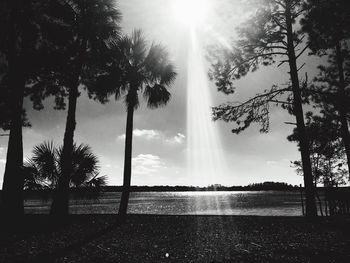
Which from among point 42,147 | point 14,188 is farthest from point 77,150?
point 14,188

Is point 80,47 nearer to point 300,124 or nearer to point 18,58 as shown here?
point 18,58

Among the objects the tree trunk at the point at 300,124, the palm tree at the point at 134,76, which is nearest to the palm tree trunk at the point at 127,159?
the palm tree at the point at 134,76

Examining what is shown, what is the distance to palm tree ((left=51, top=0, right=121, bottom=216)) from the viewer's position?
14.7 metres

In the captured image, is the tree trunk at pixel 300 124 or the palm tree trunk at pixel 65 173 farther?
the tree trunk at pixel 300 124

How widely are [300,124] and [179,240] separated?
8.68m

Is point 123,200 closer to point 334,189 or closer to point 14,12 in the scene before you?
point 14,12

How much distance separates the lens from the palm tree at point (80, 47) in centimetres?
1470

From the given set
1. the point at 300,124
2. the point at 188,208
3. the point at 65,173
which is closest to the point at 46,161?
the point at 65,173

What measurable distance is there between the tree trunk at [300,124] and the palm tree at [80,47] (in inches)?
356

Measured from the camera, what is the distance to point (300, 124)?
50.5 feet

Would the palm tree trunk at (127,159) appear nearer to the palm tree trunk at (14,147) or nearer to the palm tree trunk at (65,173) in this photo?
the palm tree trunk at (65,173)

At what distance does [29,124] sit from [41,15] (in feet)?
20.7

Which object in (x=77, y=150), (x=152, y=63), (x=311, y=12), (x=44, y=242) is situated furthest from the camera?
(x=152, y=63)

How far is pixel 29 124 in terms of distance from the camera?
707 inches
